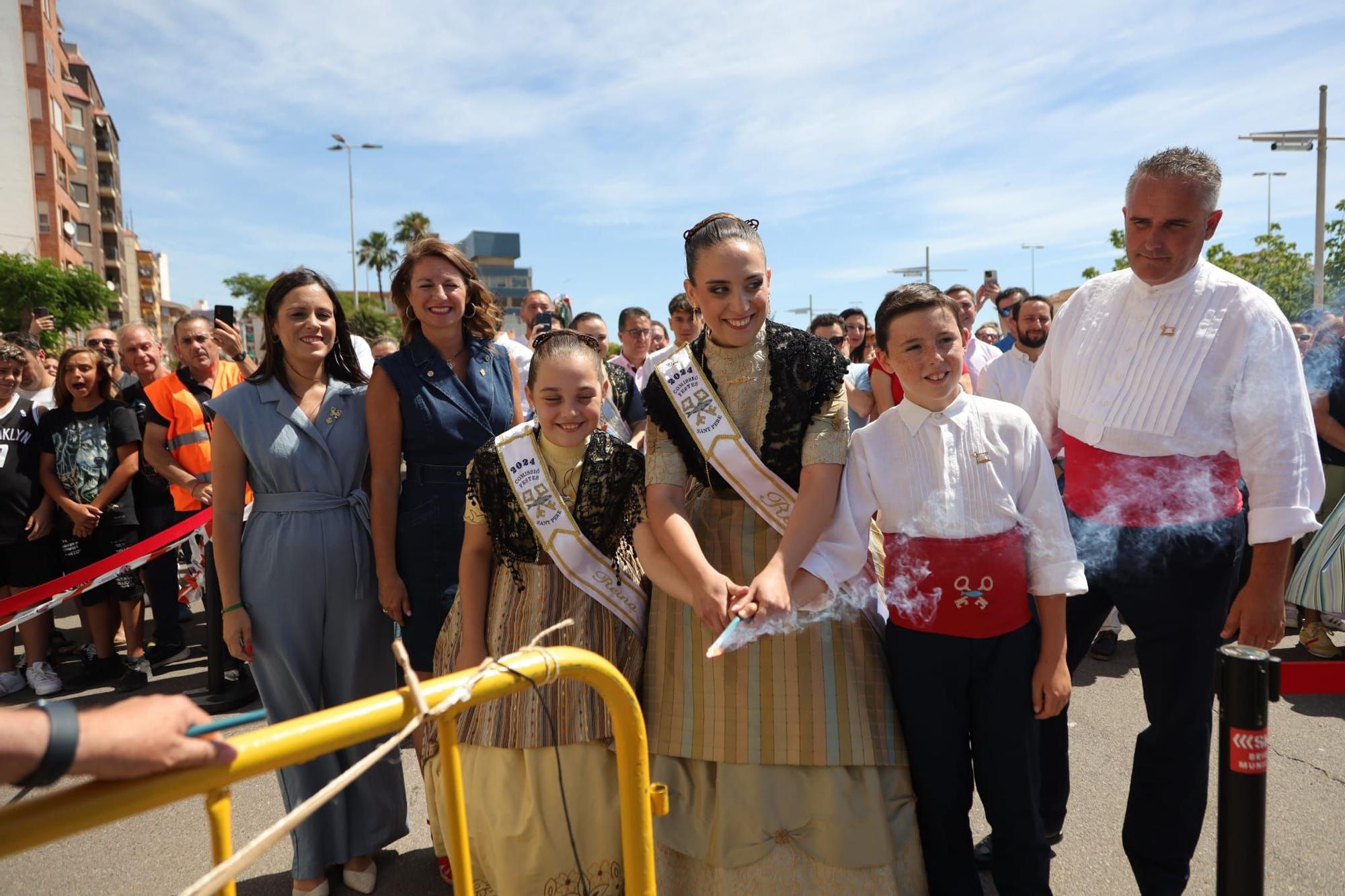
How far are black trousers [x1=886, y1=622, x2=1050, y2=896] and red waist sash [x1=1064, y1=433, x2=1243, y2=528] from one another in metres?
0.42

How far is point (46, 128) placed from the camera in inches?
Result: 1423

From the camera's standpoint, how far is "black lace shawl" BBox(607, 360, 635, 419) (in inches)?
129

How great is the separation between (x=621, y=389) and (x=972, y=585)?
1.57 m

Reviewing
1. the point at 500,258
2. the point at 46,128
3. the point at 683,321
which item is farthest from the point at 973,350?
A: the point at 500,258

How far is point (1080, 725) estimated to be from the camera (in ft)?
13.1

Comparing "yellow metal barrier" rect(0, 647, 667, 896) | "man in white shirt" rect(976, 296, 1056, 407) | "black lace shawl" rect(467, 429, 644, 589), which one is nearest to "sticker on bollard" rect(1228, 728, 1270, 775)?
"yellow metal barrier" rect(0, 647, 667, 896)

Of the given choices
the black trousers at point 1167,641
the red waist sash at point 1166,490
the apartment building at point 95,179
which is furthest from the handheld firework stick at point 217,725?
the apartment building at point 95,179

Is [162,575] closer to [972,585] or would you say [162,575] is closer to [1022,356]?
[972,585]

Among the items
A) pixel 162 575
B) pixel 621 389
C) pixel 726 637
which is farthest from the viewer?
pixel 162 575

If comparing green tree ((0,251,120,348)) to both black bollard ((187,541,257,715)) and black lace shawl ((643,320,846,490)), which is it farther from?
black lace shawl ((643,320,846,490))

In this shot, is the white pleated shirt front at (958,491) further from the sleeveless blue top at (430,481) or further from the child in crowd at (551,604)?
the sleeveless blue top at (430,481)

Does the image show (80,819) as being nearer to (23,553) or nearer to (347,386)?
(347,386)

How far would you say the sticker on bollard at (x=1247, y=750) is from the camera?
1653 millimetres

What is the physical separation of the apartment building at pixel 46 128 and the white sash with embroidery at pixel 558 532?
4268 cm
